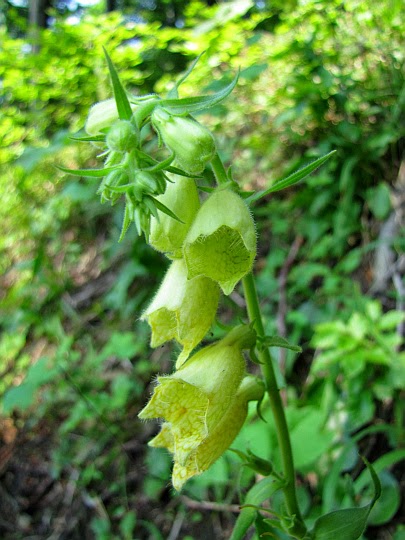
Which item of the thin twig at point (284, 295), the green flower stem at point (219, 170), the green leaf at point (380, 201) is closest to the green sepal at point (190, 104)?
the green flower stem at point (219, 170)

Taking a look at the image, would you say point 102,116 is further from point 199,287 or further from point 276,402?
point 276,402

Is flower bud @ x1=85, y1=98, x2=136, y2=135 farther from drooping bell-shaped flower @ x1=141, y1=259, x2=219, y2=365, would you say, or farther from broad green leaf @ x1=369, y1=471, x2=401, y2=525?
broad green leaf @ x1=369, y1=471, x2=401, y2=525

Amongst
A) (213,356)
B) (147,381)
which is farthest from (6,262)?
(213,356)

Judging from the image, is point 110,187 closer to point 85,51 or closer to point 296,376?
point 296,376

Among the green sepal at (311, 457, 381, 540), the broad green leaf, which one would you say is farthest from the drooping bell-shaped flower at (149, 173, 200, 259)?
the broad green leaf

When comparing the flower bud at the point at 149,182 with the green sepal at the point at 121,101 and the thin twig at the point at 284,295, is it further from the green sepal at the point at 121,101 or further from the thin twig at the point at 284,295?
the thin twig at the point at 284,295

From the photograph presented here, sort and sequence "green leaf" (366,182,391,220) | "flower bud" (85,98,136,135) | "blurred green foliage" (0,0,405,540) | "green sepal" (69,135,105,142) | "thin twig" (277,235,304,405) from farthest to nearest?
1. "green leaf" (366,182,391,220)
2. "thin twig" (277,235,304,405)
3. "blurred green foliage" (0,0,405,540)
4. "flower bud" (85,98,136,135)
5. "green sepal" (69,135,105,142)

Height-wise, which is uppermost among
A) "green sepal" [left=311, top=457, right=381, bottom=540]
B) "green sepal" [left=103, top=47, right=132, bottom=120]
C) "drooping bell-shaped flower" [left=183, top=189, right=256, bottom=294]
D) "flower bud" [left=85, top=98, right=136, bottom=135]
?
"green sepal" [left=103, top=47, right=132, bottom=120]

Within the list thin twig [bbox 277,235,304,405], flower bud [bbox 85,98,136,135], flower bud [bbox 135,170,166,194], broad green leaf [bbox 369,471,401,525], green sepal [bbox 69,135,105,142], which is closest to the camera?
flower bud [bbox 135,170,166,194]
